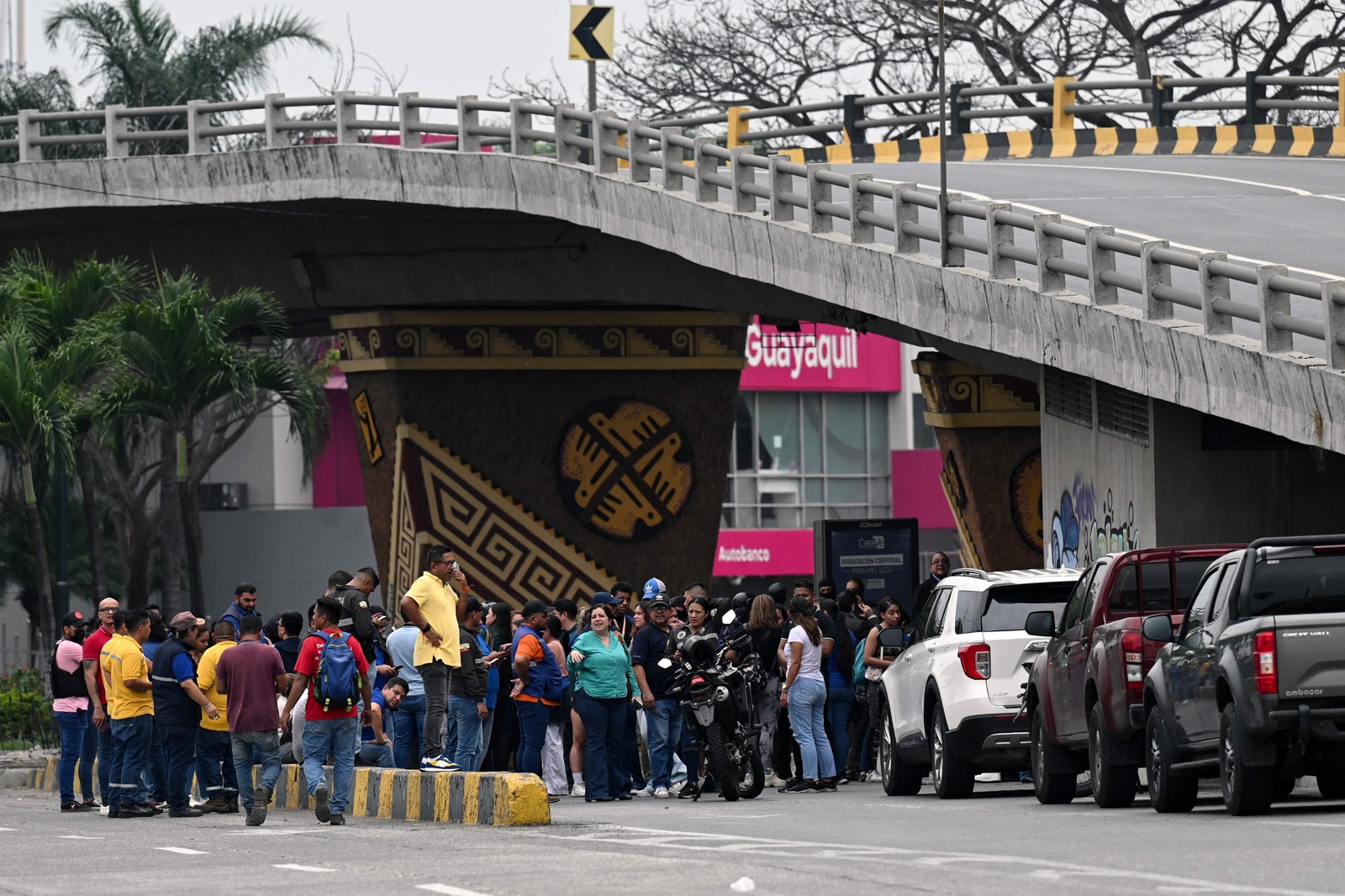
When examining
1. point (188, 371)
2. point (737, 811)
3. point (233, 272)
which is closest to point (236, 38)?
point (233, 272)

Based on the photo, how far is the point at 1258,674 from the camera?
43.2 feet

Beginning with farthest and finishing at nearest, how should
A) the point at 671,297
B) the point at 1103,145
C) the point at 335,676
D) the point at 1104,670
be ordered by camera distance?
1. the point at 1103,145
2. the point at 671,297
3. the point at 335,676
4. the point at 1104,670

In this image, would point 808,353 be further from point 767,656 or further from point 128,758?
point 128,758

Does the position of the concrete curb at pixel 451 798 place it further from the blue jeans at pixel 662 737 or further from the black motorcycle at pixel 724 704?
the blue jeans at pixel 662 737

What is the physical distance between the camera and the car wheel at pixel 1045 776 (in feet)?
54.6

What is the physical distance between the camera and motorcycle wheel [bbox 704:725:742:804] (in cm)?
1870

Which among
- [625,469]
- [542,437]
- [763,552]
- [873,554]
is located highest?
[542,437]

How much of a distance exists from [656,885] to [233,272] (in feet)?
87.0

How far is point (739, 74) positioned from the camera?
2184 inches

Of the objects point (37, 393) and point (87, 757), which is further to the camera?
point (37, 393)

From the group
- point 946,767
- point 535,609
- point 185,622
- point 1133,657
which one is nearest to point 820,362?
point 185,622

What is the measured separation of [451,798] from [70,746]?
637 centimetres

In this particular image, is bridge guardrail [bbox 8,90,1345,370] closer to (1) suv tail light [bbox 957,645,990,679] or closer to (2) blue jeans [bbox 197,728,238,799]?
(1) suv tail light [bbox 957,645,990,679]

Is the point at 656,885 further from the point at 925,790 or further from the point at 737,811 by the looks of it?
the point at 925,790
